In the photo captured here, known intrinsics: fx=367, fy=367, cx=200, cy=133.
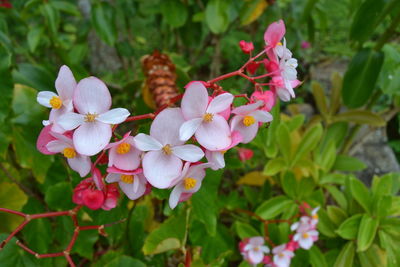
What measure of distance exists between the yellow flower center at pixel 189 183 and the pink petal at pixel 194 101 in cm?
9

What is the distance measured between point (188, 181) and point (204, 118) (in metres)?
0.09

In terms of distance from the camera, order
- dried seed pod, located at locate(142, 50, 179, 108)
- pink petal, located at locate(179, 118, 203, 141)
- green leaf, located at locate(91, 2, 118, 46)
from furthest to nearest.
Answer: green leaf, located at locate(91, 2, 118, 46)
dried seed pod, located at locate(142, 50, 179, 108)
pink petal, located at locate(179, 118, 203, 141)

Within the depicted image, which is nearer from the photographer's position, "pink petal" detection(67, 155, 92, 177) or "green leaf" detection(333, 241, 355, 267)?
"pink petal" detection(67, 155, 92, 177)

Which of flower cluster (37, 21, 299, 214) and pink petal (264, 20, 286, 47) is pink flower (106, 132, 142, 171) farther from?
pink petal (264, 20, 286, 47)

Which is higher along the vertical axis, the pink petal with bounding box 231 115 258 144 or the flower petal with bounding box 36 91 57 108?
the flower petal with bounding box 36 91 57 108

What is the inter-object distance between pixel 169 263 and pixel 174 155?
1.85 ft

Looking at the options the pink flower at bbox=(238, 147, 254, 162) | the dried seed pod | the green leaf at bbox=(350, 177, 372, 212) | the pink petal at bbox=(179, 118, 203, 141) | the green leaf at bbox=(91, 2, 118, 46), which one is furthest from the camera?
the green leaf at bbox=(91, 2, 118, 46)

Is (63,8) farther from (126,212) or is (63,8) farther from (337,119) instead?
(337,119)

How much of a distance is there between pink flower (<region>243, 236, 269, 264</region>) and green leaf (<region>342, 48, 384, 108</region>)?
0.49 metres

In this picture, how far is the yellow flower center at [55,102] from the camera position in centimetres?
47

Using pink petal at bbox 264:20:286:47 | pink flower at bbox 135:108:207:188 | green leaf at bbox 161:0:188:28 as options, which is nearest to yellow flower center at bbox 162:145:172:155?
pink flower at bbox 135:108:207:188

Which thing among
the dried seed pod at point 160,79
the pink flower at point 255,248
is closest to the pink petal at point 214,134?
the dried seed pod at point 160,79

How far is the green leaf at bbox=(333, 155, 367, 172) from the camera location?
116cm

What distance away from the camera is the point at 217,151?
1.55ft
